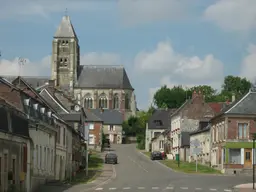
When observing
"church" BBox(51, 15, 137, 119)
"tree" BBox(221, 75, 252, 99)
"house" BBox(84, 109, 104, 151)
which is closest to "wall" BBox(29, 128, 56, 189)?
"house" BBox(84, 109, 104, 151)

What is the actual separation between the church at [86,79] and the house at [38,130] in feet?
388

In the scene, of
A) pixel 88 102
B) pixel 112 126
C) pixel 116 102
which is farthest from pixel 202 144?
pixel 88 102

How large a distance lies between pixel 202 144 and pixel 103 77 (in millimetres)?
95956

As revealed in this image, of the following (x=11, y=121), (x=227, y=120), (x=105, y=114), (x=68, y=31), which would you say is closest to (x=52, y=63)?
(x=68, y=31)

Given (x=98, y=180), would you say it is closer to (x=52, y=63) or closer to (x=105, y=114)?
(x=105, y=114)

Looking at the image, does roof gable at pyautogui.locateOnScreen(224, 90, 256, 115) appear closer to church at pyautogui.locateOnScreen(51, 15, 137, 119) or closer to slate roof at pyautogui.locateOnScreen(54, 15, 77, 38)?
church at pyautogui.locateOnScreen(51, 15, 137, 119)

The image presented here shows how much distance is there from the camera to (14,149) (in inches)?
1383

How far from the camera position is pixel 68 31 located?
176 meters

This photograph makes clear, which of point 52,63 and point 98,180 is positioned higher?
point 52,63

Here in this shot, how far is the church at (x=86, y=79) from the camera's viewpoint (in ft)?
Result: 556

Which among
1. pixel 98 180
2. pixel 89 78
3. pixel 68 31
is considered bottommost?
pixel 98 180

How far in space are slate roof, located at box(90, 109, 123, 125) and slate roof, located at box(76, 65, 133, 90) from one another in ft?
48.1

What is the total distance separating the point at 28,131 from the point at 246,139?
3213cm

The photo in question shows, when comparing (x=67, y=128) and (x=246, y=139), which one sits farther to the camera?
(x=246, y=139)
